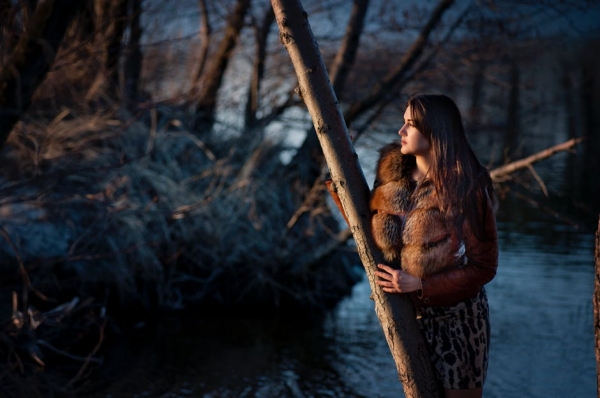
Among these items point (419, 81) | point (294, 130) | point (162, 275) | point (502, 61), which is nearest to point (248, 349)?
point (162, 275)

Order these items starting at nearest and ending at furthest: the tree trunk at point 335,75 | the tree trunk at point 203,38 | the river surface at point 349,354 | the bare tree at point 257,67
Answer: the river surface at point 349,354
the tree trunk at point 335,75
the bare tree at point 257,67
the tree trunk at point 203,38

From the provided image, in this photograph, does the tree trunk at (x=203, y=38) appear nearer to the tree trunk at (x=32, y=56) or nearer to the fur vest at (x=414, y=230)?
the tree trunk at (x=32, y=56)

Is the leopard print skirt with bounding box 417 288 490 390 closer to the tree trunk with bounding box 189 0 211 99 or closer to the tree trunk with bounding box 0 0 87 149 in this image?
the tree trunk with bounding box 0 0 87 149

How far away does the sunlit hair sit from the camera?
275cm

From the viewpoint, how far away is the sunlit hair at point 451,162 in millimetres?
2750

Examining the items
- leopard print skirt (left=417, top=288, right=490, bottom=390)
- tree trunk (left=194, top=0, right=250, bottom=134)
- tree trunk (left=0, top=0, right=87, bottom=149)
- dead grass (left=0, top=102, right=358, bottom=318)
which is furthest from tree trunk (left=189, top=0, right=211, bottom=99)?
leopard print skirt (left=417, top=288, right=490, bottom=390)

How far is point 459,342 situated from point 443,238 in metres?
0.38

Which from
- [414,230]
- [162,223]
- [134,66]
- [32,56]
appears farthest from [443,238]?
[134,66]

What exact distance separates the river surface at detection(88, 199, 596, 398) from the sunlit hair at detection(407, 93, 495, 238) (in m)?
3.21

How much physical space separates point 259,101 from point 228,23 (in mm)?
952

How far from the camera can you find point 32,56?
16.7ft

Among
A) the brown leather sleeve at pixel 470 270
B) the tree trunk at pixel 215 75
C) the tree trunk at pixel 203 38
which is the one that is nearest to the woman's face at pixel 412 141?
the brown leather sleeve at pixel 470 270

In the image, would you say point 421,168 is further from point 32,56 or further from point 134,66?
point 134,66

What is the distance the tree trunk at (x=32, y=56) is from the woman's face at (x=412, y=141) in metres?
2.91
